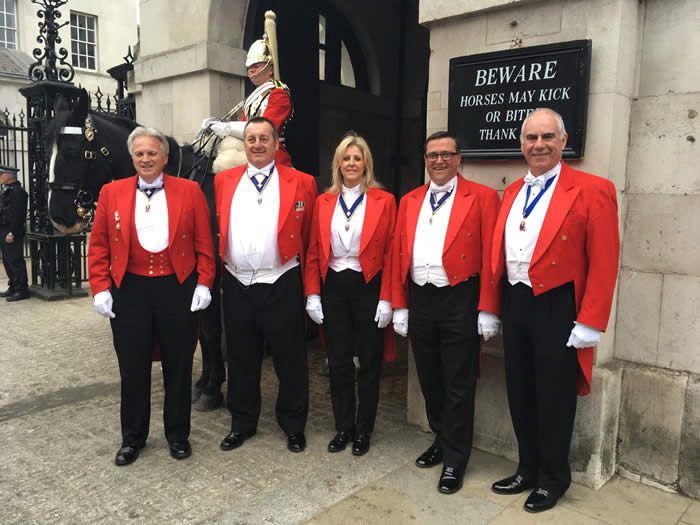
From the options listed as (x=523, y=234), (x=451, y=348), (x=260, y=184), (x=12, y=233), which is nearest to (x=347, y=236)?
(x=260, y=184)

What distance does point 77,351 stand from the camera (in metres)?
6.23

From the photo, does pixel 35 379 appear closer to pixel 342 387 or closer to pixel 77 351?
pixel 77 351

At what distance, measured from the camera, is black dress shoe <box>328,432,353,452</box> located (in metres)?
3.84

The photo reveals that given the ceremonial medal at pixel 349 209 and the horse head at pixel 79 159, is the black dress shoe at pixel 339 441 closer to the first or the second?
the ceremonial medal at pixel 349 209

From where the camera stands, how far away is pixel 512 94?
3564 mm

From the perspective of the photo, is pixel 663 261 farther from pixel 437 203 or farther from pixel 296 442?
pixel 296 442

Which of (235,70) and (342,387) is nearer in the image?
(342,387)

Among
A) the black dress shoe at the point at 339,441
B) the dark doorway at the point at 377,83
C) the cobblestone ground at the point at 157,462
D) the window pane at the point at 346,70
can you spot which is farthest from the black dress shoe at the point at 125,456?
the window pane at the point at 346,70

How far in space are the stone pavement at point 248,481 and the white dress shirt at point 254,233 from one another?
46.3 inches

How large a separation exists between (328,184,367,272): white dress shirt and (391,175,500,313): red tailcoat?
30cm

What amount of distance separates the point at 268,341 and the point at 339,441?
800 mm

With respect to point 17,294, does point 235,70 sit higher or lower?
higher

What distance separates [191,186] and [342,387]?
159cm

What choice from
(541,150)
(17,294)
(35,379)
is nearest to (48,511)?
(35,379)
